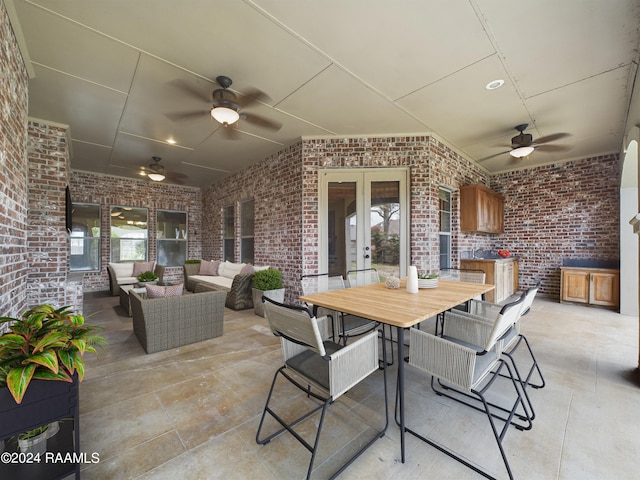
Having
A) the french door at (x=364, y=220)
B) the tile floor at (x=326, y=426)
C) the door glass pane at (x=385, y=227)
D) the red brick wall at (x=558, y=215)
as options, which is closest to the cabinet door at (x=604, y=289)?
the red brick wall at (x=558, y=215)

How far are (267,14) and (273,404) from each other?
300 cm

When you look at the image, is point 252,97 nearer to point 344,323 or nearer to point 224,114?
point 224,114

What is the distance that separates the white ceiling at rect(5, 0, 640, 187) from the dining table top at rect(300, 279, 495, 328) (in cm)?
223

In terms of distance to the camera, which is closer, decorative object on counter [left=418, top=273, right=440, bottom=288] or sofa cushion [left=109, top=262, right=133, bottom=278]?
decorative object on counter [left=418, top=273, right=440, bottom=288]

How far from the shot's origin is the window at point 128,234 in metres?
6.81

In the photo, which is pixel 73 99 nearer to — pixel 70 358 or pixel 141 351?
pixel 141 351

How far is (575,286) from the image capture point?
16.4 ft

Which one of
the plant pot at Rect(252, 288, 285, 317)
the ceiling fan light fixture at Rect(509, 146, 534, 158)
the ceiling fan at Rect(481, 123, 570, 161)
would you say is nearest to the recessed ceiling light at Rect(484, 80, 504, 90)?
the ceiling fan at Rect(481, 123, 570, 161)

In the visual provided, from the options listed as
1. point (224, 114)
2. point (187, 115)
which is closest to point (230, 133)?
point (187, 115)

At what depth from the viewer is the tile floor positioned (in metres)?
Result: 1.41

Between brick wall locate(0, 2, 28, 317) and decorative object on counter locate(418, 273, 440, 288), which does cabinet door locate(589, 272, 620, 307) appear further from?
brick wall locate(0, 2, 28, 317)

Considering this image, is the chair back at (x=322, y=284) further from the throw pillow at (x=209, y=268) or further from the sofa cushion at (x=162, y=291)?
the throw pillow at (x=209, y=268)

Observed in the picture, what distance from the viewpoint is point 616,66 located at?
8.53 feet

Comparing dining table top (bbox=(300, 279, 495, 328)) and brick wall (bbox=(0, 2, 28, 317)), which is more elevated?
brick wall (bbox=(0, 2, 28, 317))
